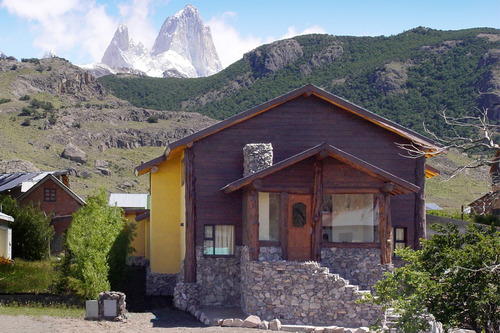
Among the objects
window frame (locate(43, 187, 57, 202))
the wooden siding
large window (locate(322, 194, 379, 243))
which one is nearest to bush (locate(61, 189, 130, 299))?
the wooden siding

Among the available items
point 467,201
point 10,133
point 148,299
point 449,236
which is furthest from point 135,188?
point 449,236

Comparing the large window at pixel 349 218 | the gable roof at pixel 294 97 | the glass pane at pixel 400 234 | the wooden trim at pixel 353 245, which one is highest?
the gable roof at pixel 294 97

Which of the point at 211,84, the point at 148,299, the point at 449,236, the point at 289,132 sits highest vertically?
the point at 211,84

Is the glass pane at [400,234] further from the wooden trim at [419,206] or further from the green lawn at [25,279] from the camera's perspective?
the green lawn at [25,279]

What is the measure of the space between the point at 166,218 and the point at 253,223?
6.15 m

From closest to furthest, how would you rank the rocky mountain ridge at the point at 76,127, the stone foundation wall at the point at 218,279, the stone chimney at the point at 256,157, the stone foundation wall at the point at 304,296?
the stone foundation wall at the point at 304,296 < the stone chimney at the point at 256,157 < the stone foundation wall at the point at 218,279 < the rocky mountain ridge at the point at 76,127

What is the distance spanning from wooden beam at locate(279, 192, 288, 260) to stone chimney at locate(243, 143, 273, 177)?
2169 mm

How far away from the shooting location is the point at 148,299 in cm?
2661

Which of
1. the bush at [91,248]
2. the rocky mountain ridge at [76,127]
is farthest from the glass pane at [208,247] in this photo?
the rocky mountain ridge at [76,127]

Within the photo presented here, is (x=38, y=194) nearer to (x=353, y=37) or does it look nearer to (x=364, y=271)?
(x=364, y=271)

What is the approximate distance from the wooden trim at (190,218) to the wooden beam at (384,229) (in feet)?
21.5

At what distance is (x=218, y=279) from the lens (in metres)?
25.1

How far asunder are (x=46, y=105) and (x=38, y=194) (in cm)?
6693

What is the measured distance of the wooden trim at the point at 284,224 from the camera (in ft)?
74.8
